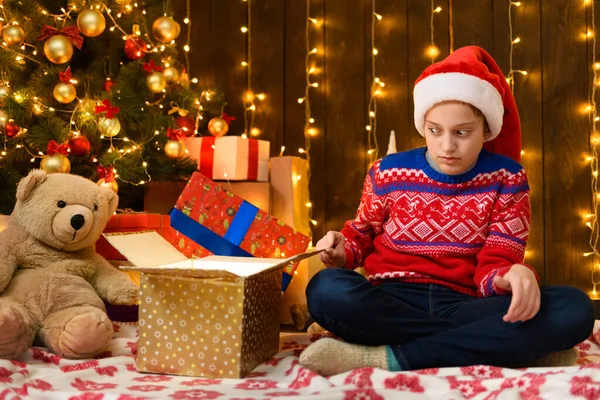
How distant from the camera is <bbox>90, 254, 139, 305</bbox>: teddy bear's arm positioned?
1.49m

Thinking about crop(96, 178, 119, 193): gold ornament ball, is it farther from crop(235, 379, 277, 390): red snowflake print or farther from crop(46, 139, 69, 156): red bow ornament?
crop(235, 379, 277, 390): red snowflake print

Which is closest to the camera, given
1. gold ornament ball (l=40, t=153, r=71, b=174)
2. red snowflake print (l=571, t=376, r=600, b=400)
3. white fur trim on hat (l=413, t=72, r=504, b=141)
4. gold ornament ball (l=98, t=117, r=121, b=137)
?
red snowflake print (l=571, t=376, r=600, b=400)

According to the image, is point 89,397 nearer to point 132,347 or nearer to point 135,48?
point 132,347

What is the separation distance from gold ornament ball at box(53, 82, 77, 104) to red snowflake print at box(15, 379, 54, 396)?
96 cm

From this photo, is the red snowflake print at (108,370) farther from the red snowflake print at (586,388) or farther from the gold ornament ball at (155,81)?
the gold ornament ball at (155,81)

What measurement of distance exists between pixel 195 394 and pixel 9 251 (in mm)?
681

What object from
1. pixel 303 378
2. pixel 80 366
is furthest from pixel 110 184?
pixel 303 378

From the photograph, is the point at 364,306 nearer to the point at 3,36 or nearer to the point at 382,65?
the point at 3,36

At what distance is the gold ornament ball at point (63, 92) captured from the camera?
1830mm

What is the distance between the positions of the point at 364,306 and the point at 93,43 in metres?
1.31

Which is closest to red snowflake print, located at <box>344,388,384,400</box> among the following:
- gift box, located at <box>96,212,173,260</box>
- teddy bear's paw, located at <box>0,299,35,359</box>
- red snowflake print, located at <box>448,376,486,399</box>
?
red snowflake print, located at <box>448,376,486,399</box>

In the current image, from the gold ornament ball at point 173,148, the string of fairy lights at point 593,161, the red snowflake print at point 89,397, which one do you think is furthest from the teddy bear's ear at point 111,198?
the string of fairy lights at point 593,161

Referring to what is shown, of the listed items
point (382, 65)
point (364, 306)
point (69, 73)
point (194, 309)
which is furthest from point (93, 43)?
point (364, 306)

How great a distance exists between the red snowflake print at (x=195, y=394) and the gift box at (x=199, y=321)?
0.12m
